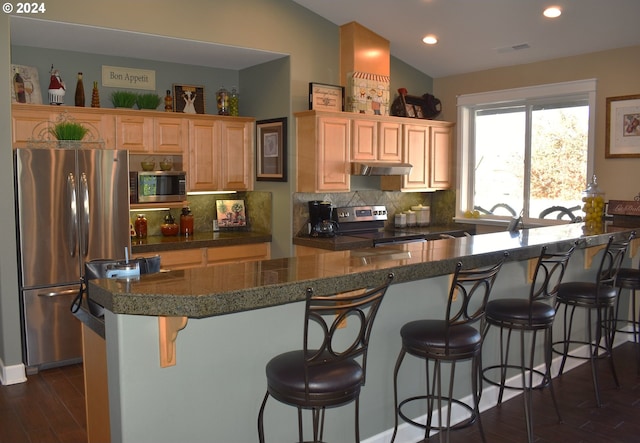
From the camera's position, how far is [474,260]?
2977 mm

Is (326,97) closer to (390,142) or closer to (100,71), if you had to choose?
(390,142)

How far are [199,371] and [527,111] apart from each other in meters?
4.73

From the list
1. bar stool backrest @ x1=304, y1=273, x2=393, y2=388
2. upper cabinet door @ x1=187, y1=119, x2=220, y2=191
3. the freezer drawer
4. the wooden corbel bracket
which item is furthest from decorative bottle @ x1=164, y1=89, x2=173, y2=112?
the wooden corbel bracket

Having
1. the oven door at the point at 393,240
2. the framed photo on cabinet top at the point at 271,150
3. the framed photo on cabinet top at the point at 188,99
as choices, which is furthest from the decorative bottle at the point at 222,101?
the oven door at the point at 393,240

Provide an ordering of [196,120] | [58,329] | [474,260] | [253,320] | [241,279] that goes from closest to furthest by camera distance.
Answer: [241,279]
[253,320]
[474,260]
[58,329]
[196,120]

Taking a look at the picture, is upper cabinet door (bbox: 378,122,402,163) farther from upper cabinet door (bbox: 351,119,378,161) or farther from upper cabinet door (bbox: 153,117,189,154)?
upper cabinet door (bbox: 153,117,189,154)

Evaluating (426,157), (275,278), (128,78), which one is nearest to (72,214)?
(128,78)

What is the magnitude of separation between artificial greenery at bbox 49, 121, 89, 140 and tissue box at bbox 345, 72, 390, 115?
98.2 inches

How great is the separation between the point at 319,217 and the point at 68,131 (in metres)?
2.37

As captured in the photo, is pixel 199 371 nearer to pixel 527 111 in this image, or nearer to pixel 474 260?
pixel 474 260

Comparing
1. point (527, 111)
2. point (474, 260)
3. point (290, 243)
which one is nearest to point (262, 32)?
point (290, 243)

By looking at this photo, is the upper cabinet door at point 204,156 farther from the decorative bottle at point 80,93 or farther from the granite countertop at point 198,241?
the decorative bottle at point 80,93

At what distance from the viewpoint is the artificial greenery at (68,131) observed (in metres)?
4.45

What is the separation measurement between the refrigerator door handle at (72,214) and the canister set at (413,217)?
341 centimetres
